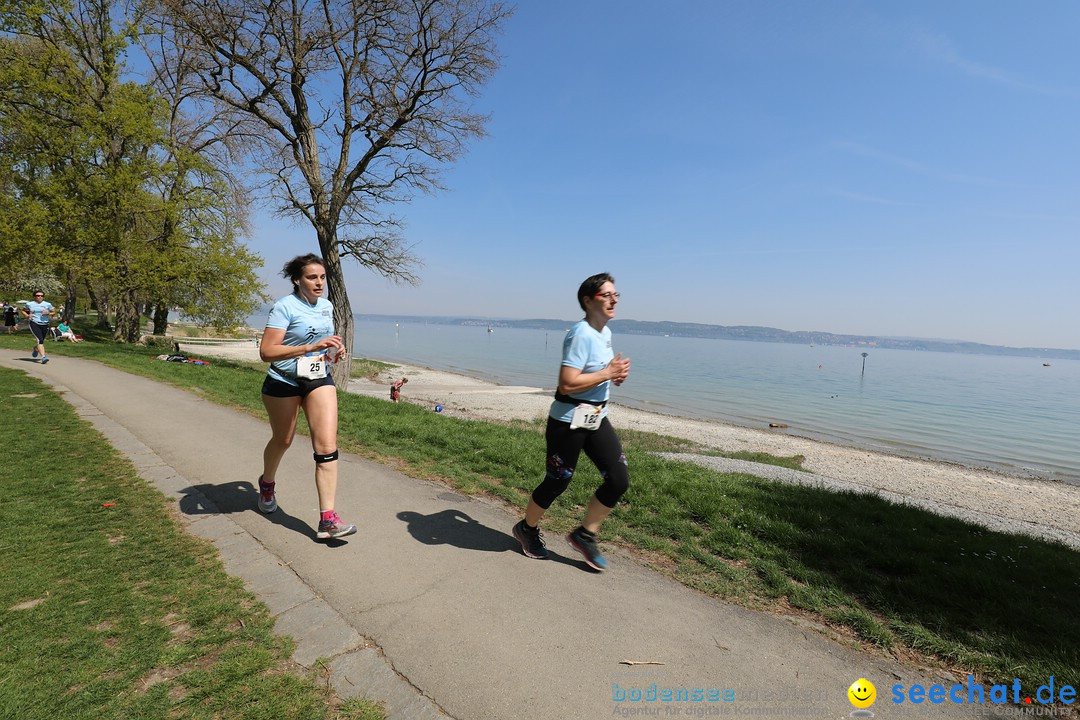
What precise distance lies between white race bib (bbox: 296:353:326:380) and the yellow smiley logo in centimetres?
376

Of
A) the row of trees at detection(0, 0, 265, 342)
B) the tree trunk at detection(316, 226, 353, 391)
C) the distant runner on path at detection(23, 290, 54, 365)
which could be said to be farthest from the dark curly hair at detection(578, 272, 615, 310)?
the row of trees at detection(0, 0, 265, 342)

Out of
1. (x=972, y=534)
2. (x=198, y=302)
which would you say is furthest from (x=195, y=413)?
(x=198, y=302)

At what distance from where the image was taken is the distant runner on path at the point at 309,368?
3.60 metres

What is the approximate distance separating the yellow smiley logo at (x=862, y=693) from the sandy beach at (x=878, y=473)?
20.4ft

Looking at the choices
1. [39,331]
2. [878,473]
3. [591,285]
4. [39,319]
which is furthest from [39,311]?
[878,473]

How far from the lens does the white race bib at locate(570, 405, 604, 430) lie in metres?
3.29

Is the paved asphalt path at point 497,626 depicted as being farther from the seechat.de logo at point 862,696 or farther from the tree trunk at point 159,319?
the tree trunk at point 159,319

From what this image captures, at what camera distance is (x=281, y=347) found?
3.57 metres

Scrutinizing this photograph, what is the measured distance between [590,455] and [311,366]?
216 cm

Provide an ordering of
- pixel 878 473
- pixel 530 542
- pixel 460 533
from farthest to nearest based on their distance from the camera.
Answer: pixel 878 473 < pixel 460 533 < pixel 530 542

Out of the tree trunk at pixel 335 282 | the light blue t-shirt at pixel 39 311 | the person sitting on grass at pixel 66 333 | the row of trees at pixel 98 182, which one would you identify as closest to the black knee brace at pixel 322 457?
the tree trunk at pixel 335 282

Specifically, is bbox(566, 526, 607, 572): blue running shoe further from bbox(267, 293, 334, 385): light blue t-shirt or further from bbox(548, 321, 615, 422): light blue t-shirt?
bbox(267, 293, 334, 385): light blue t-shirt

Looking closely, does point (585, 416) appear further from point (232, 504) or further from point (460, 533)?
point (232, 504)

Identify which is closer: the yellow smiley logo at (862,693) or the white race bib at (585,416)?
the yellow smiley logo at (862,693)
